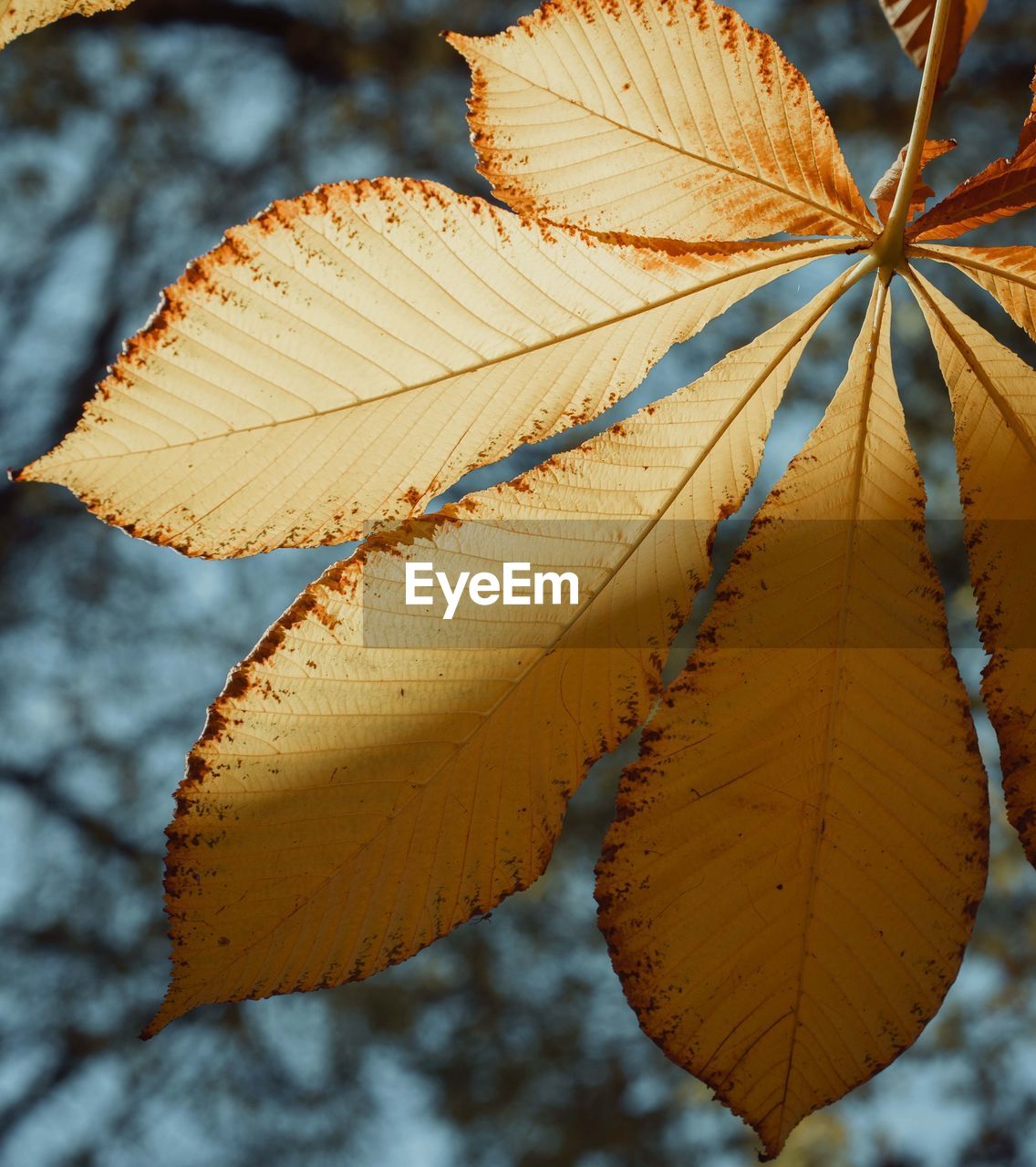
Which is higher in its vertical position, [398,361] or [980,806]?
[398,361]

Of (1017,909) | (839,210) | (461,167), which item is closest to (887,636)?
(839,210)

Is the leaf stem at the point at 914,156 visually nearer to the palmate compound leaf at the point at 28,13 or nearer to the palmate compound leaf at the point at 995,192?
the palmate compound leaf at the point at 995,192

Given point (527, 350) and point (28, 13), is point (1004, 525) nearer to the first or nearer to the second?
point (527, 350)

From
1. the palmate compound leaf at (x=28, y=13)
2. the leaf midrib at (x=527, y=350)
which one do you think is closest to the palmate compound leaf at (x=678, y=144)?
the leaf midrib at (x=527, y=350)

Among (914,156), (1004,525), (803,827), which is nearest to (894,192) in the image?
(914,156)

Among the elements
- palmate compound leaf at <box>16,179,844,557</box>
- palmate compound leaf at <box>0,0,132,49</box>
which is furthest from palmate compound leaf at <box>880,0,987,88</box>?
palmate compound leaf at <box>0,0,132,49</box>

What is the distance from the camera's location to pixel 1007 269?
1.28 ft

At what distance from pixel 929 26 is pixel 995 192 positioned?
0.41 feet

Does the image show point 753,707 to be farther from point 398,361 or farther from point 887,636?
point 398,361

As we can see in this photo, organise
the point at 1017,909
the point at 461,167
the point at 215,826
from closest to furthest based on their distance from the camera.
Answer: the point at 215,826, the point at 461,167, the point at 1017,909

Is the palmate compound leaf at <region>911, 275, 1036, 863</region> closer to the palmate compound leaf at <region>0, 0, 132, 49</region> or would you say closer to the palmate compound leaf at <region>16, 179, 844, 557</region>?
the palmate compound leaf at <region>16, 179, 844, 557</region>

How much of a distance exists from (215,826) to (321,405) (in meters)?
0.15

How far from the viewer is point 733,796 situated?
1.17 ft

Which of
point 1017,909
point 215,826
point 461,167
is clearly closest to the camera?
point 215,826
